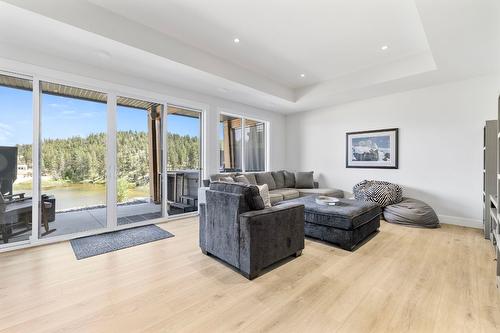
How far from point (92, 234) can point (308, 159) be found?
5.24 metres

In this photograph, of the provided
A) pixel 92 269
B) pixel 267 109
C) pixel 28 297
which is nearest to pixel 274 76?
pixel 267 109

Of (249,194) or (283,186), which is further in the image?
(283,186)

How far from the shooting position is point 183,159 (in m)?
4.94

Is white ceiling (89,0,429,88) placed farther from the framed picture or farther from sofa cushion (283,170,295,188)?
sofa cushion (283,170,295,188)

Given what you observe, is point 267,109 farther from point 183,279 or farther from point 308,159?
point 183,279

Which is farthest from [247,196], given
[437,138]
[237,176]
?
[437,138]

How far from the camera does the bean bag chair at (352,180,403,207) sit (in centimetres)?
443

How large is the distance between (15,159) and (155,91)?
7.43 feet

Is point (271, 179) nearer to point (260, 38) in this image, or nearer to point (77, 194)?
point (260, 38)

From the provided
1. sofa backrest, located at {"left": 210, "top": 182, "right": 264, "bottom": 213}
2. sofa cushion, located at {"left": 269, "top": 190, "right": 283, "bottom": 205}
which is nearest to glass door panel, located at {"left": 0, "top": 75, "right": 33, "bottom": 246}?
sofa backrest, located at {"left": 210, "top": 182, "right": 264, "bottom": 213}

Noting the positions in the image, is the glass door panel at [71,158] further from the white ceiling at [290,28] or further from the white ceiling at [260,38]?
the white ceiling at [290,28]

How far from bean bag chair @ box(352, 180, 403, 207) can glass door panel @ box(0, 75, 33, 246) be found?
5680 millimetres

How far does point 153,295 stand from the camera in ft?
6.59

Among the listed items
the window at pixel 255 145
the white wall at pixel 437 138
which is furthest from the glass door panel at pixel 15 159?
the white wall at pixel 437 138
